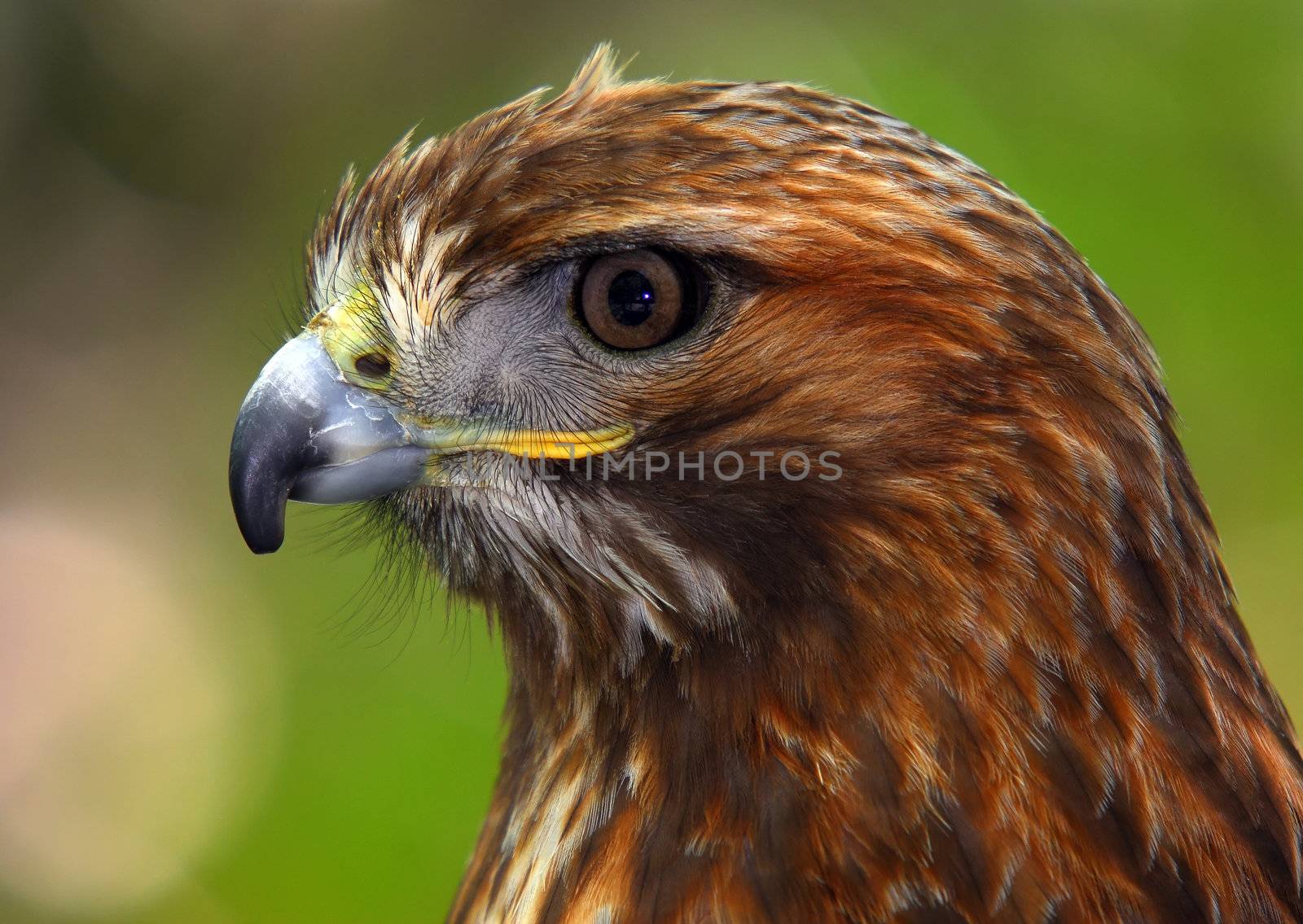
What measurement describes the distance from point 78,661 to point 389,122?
3027 mm

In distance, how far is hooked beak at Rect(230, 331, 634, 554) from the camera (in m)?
1.87

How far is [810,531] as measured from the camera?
1.78 metres

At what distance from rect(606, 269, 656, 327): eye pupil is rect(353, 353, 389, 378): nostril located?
0.37 metres

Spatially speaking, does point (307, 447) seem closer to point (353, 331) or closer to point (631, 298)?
point (353, 331)

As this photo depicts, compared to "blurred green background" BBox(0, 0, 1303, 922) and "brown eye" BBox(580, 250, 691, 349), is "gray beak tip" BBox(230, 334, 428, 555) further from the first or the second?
"blurred green background" BBox(0, 0, 1303, 922)

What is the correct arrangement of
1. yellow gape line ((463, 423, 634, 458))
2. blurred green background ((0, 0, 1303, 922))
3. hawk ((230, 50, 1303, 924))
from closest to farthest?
hawk ((230, 50, 1303, 924)), yellow gape line ((463, 423, 634, 458)), blurred green background ((0, 0, 1303, 922))

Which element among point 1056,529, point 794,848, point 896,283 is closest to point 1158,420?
point 1056,529

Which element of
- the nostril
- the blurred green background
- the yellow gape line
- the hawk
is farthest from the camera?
the blurred green background

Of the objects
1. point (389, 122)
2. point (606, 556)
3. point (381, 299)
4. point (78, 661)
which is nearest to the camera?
point (606, 556)

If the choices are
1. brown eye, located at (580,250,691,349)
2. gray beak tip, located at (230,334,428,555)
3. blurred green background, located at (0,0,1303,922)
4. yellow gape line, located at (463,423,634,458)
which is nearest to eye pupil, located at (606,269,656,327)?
brown eye, located at (580,250,691,349)

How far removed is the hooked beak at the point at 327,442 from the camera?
6.15 ft

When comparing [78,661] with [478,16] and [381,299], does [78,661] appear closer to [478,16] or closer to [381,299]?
[478,16]

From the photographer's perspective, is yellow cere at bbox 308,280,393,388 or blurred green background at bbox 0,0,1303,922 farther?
blurred green background at bbox 0,0,1303,922

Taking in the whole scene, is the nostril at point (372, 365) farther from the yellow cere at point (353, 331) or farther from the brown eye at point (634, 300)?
the brown eye at point (634, 300)
